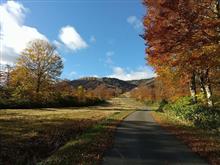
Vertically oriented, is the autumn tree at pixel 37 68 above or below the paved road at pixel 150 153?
Result: above

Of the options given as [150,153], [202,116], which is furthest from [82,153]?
[202,116]

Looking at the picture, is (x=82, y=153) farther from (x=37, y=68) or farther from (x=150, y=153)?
(x=37, y=68)

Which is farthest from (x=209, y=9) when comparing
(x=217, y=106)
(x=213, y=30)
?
Answer: (x=217, y=106)

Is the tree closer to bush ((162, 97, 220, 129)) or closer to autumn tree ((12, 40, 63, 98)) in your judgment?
autumn tree ((12, 40, 63, 98))

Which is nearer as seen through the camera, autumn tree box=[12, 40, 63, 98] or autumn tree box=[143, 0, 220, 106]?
autumn tree box=[143, 0, 220, 106]

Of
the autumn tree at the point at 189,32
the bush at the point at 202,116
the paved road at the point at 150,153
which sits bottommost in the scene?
the paved road at the point at 150,153

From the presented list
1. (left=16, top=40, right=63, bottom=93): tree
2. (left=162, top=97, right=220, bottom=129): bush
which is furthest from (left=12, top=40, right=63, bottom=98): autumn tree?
(left=162, top=97, right=220, bottom=129): bush

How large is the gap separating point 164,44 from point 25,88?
49.3m

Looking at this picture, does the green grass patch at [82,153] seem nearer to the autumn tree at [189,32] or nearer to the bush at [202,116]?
the autumn tree at [189,32]

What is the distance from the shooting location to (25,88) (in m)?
59.7

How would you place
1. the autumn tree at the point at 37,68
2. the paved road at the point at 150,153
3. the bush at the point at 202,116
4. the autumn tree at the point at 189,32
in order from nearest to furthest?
1. the paved road at the point at 150,153
2. the autumn tree at the point at 189,32
3. the bush at the point at 202,116
4. the autumn tree at the point at 37,68

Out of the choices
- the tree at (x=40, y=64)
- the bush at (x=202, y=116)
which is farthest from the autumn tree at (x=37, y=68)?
the bush at (x=202, y=116)

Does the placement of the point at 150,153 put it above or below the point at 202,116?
below

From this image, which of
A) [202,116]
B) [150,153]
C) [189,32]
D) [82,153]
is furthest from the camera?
[202,116]
